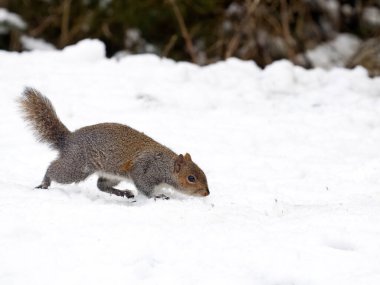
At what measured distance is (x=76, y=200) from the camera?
4.66 m

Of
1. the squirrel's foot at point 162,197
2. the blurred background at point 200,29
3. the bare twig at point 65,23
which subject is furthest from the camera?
the bare twig at point 65,23

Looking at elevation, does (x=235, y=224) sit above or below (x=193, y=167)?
below

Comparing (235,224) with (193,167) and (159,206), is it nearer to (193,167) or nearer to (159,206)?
(159,206)

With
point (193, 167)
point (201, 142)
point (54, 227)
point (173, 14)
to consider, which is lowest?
point (54, 227)

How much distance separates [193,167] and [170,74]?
9.91ft

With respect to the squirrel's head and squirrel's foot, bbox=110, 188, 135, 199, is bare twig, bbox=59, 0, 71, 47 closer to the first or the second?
squirrel's foot, bbox=110, 188, 135, 199

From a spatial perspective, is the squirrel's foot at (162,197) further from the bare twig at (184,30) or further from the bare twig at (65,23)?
the bare twig at (65,23)

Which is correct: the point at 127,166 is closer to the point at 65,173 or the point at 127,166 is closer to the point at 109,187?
the point at 109,187

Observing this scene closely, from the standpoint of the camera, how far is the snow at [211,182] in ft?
12.0

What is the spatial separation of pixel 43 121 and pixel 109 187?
0.65 meters

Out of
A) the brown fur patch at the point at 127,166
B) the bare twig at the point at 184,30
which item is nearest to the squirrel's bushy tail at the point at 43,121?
the brown fur patch at the point at 127,166

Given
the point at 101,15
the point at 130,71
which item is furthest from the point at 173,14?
the point at 130,71

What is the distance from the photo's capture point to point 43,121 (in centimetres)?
518

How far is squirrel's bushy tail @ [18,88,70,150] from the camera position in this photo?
5173 mm
